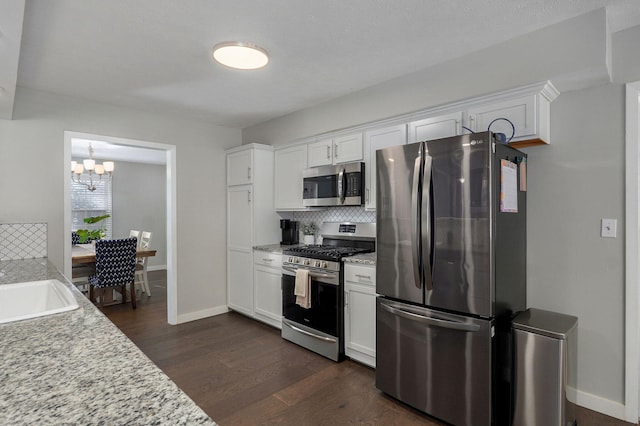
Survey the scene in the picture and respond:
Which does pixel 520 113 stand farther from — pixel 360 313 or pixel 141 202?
pixel 141 202

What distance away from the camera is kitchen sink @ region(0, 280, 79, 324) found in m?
1.72

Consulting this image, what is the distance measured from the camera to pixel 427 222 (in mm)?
2174

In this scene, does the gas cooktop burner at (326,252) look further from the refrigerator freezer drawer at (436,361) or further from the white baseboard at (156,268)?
the white baseboard at (156,268)

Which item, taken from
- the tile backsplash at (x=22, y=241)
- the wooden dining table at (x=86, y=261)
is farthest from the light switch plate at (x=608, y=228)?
the wooden dining table at (x=86, y=261)

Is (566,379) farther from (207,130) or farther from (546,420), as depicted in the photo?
(207,130)

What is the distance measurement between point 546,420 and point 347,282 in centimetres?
157

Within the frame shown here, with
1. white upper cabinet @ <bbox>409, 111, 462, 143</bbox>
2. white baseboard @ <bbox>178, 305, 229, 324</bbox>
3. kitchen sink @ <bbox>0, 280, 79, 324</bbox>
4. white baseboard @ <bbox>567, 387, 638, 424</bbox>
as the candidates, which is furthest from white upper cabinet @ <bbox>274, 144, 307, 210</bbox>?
white baseboard @ <bbox>567, 387, 638, 424</bbox>

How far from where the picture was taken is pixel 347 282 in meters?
3.00

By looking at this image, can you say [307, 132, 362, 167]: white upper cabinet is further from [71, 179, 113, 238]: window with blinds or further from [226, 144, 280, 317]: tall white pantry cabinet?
[71, 179, 113, 238]: window with blinds

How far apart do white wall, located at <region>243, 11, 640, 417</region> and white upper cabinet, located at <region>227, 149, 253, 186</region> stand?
99.8 inches

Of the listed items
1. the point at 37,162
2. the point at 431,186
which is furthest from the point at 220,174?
the point at 431,186

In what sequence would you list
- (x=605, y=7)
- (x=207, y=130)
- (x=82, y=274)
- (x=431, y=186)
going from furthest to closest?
(x=82, y=274) < (x=207, y=130) < (x=431, y=186) < (x=605, y=7)

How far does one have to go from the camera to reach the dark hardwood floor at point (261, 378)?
7.37ft

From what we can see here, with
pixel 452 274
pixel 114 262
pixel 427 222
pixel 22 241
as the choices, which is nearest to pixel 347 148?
pixel 427 222
